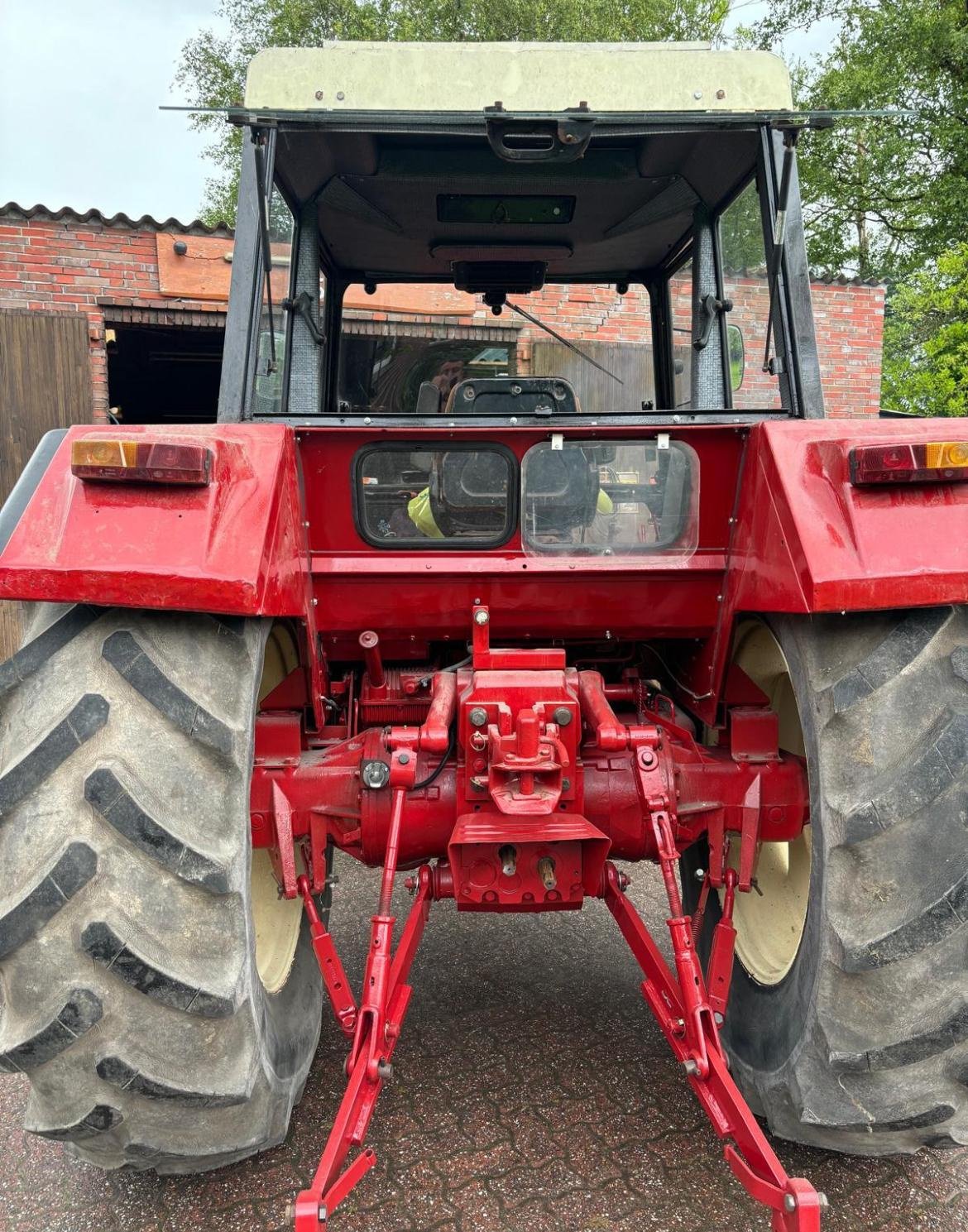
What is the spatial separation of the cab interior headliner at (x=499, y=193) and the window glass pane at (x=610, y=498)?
817mm

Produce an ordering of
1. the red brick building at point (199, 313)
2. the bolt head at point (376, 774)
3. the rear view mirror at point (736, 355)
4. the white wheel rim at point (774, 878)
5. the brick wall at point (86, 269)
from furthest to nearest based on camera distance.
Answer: the brick wall at point (86, 269)
the red brick building at point (199, 313)
the rear view mirror at point (736, 355)
the white wheel rim at point (774, 878)
the bolt head at point (376, 774)

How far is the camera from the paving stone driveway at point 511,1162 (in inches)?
82.3

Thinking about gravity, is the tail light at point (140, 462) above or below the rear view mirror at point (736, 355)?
below

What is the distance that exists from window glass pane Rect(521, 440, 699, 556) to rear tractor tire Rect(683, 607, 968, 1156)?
519mm

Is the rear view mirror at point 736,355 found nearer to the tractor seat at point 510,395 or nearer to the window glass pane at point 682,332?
the window glass pane at point 682,332

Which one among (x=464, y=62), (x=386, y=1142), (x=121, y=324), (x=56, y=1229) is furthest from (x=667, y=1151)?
(x=121, y=324)

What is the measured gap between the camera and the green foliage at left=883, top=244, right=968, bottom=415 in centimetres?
1093

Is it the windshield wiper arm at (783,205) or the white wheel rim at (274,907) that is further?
the white wheel rim at (274,907)

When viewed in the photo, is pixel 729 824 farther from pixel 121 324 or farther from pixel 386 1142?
pixel 121 324

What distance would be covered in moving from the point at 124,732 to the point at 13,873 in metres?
0.32

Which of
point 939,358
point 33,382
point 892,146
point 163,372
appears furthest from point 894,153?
point 33,382

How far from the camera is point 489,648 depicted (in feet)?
8.02

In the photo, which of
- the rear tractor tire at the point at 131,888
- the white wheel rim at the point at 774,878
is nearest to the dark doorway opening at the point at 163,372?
the white wheel rim at the point at 774,878

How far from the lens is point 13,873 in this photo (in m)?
1.71
